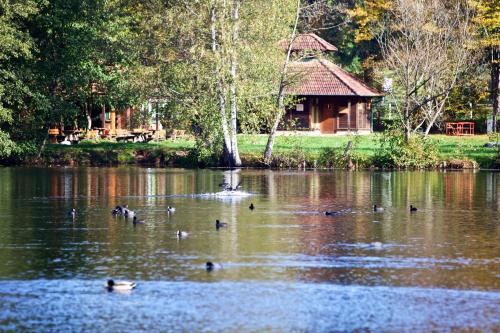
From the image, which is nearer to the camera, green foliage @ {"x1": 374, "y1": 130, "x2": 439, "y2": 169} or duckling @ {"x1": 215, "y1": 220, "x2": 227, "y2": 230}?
duckling @ {"x1": 215, "y1": 220, "x2": 227, "y2": 230}

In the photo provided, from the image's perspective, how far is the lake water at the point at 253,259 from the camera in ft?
92.4

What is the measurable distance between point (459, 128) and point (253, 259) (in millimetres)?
62669

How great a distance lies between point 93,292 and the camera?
30.6 m

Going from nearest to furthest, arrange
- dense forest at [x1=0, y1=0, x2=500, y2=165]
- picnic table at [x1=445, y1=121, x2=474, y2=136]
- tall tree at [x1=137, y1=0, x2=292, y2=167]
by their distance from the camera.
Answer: tall tree at [x1=137, y1=0, x2=292, y2=167]
dense forest at [x1=0, y1=0, x2=500, y2=165]
picnic table at [x1=445, y1=121, x2=474, y2=136]

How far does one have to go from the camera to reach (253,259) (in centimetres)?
3606

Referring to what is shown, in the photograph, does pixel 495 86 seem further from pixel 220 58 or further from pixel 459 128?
pixel 220 58

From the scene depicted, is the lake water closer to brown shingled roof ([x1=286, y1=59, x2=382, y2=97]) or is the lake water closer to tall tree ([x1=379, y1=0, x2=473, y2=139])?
tall tree ([x1=379, y1=0, x2=473, y2=139])

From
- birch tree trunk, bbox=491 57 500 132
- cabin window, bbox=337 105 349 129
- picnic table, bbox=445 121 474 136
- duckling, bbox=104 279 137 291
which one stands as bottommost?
duckling, bbox=104 279 137 291

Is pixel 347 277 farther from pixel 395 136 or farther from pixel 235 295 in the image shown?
pixel 395 136

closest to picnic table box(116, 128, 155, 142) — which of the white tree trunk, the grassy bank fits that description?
the grassy bank

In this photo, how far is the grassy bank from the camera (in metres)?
75.7

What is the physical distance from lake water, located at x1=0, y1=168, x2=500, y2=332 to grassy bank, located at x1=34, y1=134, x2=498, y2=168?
14.7m

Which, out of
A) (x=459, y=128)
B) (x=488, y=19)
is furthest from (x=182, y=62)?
(x=488, y=19)

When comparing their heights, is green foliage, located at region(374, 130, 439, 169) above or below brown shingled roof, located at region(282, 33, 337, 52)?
below
